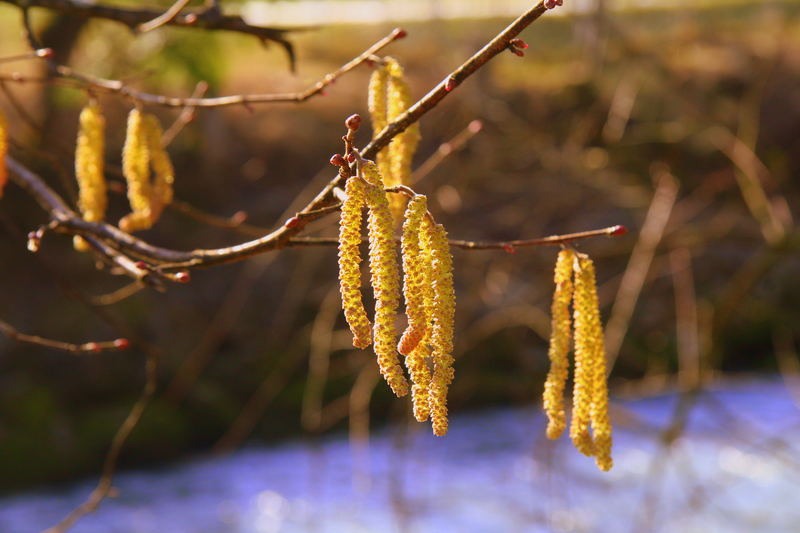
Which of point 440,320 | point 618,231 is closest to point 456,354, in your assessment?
point 618,231

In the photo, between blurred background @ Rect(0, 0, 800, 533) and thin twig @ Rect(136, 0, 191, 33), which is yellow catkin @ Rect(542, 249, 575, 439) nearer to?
thin twig @ Rect(136, 0, 191, 33)

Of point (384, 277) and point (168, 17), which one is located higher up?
point (168, 17)

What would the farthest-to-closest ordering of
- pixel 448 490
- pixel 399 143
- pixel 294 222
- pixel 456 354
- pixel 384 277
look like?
1. pixel 448 490
2. pixel 456 354
3. pixel 399 143
4. pixel 294 222
5. pixel 384 277

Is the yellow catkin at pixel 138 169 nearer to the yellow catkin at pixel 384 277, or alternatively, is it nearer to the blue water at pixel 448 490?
the yellow catkin at pixel 384 277

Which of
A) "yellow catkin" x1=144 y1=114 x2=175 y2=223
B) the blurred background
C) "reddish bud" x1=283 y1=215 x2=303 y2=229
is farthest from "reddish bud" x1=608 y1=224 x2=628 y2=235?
the blurred background

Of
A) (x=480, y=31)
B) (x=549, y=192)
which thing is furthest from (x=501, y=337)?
(x=480, y=31)

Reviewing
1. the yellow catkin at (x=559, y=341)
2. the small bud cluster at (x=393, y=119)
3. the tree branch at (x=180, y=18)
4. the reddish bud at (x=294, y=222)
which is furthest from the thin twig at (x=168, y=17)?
the yellow catkin at (x=559, y=341)

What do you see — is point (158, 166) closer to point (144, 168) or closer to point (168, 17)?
point (144, 168)

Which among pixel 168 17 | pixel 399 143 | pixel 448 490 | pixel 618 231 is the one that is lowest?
pixel 448 490
